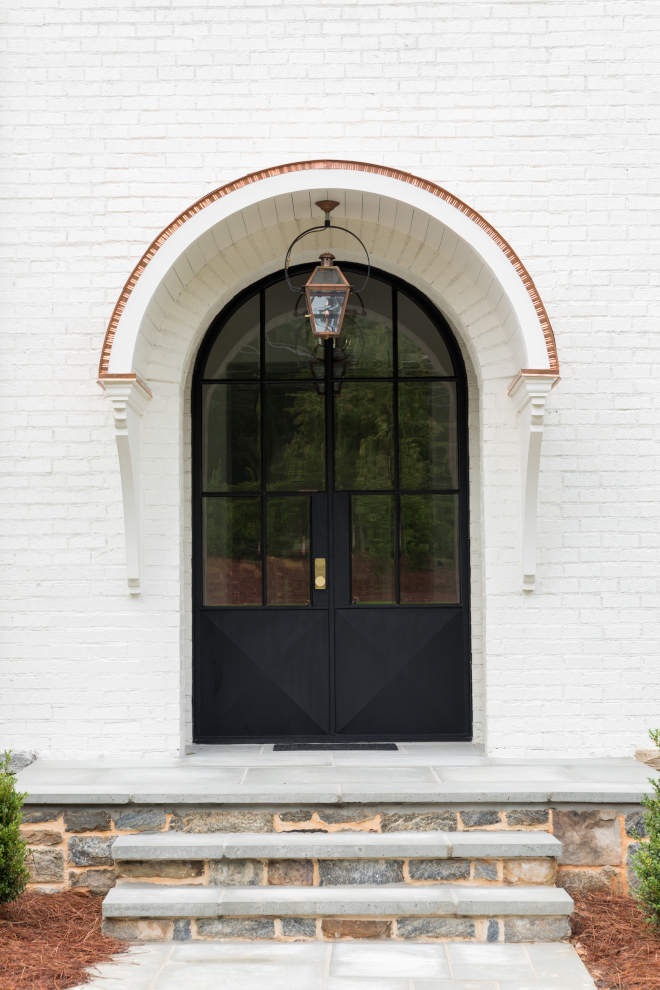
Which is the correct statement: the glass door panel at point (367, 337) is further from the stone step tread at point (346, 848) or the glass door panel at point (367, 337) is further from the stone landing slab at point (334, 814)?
the stone step tread at point (346, 848)

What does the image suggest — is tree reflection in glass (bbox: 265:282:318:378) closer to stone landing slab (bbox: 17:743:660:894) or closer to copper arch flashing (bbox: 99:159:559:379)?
copper arch flashing (bbox: 99:159:559:379)

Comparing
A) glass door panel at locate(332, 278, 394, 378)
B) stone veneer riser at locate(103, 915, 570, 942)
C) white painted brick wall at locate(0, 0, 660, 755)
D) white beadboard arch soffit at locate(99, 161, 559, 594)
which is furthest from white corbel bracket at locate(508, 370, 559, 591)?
stone veneer riser at locate(103, 915, 570, 942)

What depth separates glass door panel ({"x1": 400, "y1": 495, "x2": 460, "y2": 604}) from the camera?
530 cm

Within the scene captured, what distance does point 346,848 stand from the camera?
3.84 meters

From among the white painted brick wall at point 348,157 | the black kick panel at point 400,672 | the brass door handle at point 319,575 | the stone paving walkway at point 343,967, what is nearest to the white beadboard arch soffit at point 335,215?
the white painted brick wall at point 348,157

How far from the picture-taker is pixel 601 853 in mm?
4039

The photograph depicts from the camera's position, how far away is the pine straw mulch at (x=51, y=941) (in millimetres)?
3314

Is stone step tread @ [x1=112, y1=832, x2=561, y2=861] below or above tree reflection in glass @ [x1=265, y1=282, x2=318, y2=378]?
below

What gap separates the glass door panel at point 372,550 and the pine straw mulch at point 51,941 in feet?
7.60

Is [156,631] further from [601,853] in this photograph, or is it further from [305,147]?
[305,147]

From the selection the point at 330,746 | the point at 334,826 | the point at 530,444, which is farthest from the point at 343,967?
the point at 530,444

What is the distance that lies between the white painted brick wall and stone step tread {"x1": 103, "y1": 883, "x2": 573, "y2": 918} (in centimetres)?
128

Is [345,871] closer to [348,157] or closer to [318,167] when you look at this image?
[318,167]

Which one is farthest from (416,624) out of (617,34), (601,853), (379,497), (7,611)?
(617,34)
